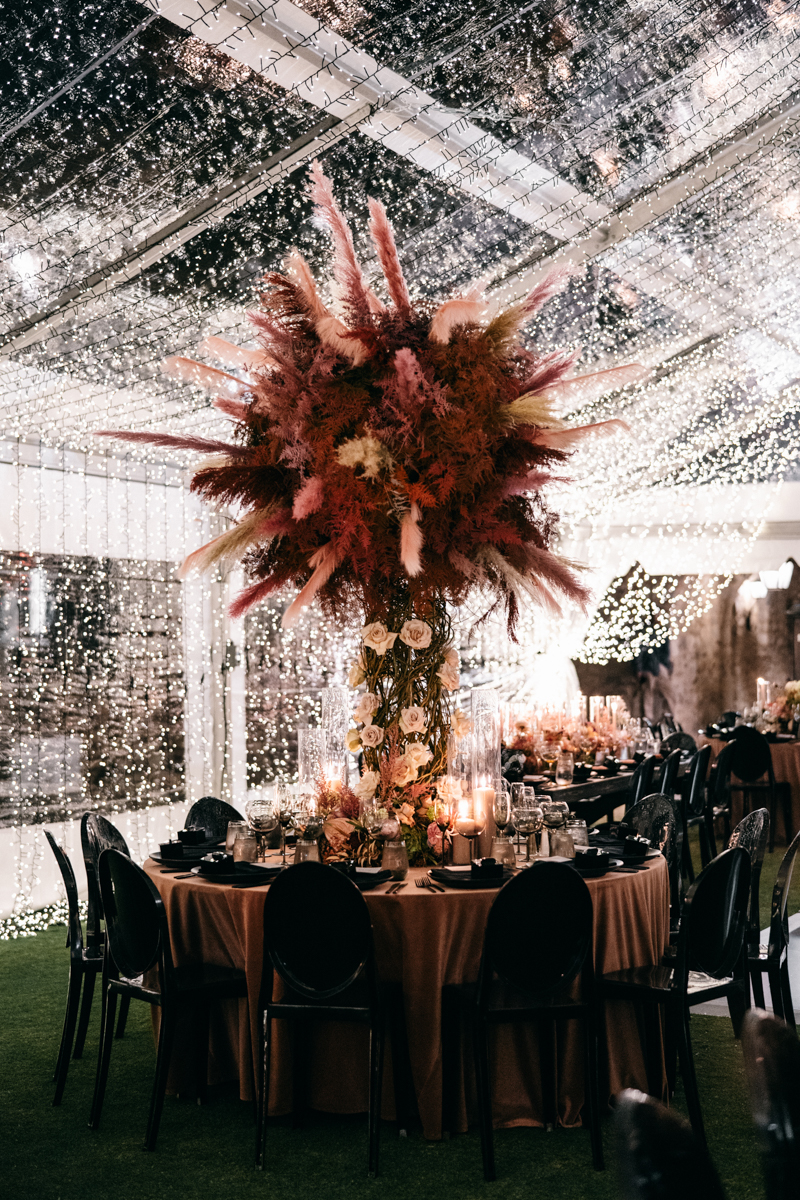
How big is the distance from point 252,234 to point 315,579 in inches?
83.7

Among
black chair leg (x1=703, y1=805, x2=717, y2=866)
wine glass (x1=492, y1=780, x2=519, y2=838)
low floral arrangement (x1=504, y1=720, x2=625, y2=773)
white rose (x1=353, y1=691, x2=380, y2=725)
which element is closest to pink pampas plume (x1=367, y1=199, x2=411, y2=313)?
white rose (x1=353, y1=691, x2=380, y2=725)

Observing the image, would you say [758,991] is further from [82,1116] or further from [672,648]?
[672,648]

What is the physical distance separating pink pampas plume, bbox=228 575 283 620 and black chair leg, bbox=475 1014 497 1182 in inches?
60.9

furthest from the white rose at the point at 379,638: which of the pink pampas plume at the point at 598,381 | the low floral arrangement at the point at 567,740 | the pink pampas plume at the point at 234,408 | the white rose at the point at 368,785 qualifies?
the low floral arrangement at the point at 567,740

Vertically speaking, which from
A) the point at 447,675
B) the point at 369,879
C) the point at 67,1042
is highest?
the point at 447,675

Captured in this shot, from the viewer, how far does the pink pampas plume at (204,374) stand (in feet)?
13.1

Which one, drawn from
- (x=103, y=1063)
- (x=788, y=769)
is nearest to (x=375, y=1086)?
(x=103, y=1063)

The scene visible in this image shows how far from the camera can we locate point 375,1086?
3354mm

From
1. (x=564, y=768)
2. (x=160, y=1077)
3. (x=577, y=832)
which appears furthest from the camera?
(x=564, y=768)

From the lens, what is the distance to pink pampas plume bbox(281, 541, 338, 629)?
12.1 ft

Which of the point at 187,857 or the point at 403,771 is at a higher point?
the point at 403,771

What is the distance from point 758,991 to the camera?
4312 mm

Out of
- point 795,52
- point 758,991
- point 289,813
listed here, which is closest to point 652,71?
point 795,52

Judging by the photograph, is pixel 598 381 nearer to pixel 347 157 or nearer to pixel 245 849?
pixel 347 157
